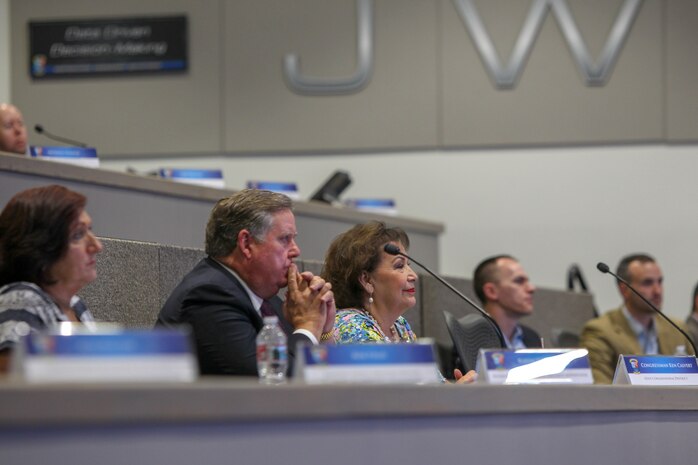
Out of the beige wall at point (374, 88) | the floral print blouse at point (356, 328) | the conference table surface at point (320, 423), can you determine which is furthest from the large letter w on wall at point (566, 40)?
the conference table surface at point (320, 423)

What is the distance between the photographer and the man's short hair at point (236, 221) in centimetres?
316

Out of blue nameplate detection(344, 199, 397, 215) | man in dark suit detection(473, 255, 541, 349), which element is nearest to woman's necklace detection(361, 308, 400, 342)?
man in dark suit detection(473, 255, 541, 349)

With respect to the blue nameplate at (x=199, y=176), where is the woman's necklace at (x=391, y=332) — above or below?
below

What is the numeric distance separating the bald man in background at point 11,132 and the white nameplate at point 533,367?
324cm

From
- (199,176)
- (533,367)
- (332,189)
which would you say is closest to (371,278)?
(533,367)

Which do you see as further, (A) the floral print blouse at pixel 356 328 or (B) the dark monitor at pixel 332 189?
(B) the dark monitor at pixel 332 189

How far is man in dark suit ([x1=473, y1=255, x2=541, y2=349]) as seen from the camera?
5.40 metres

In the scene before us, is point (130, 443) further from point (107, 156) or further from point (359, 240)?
point (107, 156)

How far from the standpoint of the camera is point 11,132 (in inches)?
215

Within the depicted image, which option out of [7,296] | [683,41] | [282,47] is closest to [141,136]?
[282,47]

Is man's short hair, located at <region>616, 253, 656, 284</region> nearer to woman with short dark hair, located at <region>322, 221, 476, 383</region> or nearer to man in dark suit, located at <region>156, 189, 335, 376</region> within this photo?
woman with short dark hair, located at <region>322, 221, 476, 383</region>

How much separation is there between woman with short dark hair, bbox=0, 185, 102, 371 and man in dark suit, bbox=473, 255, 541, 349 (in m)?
3.05

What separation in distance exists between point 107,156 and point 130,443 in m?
6.45

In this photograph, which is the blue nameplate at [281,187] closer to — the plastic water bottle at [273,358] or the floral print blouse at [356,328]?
the floral print blouse at [356,328]
